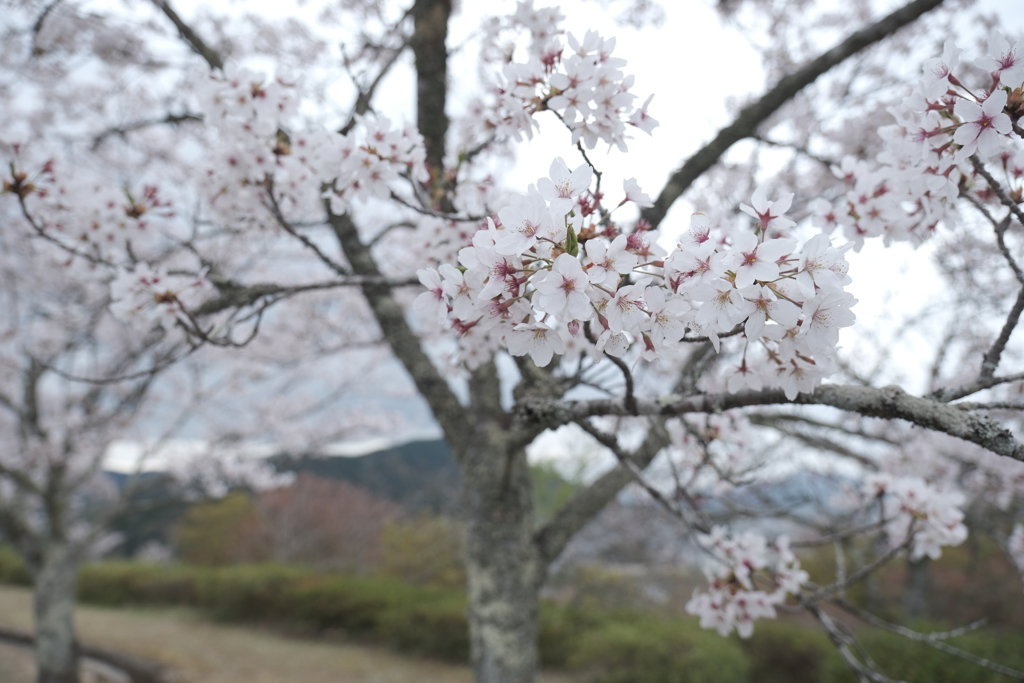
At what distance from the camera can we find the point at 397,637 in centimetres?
743

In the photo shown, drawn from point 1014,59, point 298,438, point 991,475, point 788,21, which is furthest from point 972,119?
point 298,438

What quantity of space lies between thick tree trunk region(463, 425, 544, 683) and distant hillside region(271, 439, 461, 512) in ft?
35.6

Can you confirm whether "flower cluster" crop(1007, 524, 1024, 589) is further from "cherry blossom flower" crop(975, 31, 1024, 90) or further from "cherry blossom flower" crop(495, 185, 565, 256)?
"cherry blossom flower" crop(495, 185, 565, 256)

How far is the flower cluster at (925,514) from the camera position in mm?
1767

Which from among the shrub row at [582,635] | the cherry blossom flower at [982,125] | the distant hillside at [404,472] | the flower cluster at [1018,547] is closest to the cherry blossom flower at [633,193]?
the cherry blossom flower at [982,125]

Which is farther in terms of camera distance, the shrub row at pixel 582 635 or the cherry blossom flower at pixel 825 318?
the shrub row at pixel 582 635

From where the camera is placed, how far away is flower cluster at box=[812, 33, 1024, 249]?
1006 millimetres

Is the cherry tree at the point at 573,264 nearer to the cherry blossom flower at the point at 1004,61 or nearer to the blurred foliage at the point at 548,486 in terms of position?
the cherry blossom flower at the point at 1004,61

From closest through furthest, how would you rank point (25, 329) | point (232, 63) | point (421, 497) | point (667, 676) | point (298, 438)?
point (232, 63) < point (667, 676) < point (25, 329) < point (298, 438) < point (421, 497)

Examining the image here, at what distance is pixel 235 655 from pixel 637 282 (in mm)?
9045

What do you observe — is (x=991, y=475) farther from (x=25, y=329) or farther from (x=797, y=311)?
(x=25, y=329)

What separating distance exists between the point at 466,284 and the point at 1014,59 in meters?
1.10

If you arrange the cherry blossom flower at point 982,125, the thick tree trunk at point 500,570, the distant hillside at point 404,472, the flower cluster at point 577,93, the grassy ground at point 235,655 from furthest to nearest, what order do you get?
the distant hillside at point 404,472
the grassy ground at point 235,655
the thick tree trunk at point 500,570
the flower cluster at point 577,93
the cherry blossom flower at point 982,125

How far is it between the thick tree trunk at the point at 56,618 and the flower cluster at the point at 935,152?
795 centimetres
